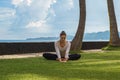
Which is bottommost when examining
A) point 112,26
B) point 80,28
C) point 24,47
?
point 24,47

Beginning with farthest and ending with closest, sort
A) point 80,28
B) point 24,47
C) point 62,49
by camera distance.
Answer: point 24,47
point 80,28
point 62,49

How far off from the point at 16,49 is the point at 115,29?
873 cm

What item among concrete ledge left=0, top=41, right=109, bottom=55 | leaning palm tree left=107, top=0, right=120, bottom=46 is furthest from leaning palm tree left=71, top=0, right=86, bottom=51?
leaning palm tree left=107, top=0, right=120, bottom=46

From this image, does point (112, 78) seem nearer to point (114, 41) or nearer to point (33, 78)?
point (33, 78)

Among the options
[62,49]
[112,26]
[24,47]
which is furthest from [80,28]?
[62,49]

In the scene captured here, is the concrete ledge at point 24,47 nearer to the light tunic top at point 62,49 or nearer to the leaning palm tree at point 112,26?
the leaning palm tree at point 112,26

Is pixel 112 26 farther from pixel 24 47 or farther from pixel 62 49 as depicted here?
pixel 62 49

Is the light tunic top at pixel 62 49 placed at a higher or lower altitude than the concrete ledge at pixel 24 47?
higher

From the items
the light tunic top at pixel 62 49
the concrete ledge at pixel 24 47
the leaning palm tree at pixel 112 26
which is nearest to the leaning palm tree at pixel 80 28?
the concrete ledge at pixel 24 47

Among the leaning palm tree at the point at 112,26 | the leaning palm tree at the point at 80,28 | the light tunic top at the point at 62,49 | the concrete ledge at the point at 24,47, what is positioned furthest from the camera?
the leaning palm tree at the point at 112,26

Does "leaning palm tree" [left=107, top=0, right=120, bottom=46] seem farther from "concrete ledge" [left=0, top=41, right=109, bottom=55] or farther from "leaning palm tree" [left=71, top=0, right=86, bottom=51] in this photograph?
"concrete ledge" [left=0, top=41, right=109, bottom=55]

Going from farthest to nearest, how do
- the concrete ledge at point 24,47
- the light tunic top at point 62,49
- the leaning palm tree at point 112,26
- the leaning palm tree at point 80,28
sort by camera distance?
the leaning palm tree at point 112,26 < the leaning palm tree at point 80,28 < the concrete ledge at point 24,47 < the light tunic top at point 62,49

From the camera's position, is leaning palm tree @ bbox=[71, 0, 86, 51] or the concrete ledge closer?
the concrete ledge

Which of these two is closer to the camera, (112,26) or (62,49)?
(62,49)
